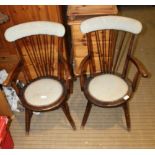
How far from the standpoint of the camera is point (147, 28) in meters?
3.43

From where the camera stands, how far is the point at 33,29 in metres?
1.98

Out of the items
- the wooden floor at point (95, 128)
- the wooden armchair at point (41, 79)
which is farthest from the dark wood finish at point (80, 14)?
the wooden floor at point (95, 128)

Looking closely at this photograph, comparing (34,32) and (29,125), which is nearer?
(34,32)

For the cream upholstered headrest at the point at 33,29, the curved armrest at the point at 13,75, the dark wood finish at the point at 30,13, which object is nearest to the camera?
the curved armrest at the point at 13,75

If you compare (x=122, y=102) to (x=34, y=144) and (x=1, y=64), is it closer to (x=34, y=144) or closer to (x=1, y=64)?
(x=34, y=144)

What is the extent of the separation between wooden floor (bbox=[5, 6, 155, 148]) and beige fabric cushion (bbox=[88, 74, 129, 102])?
0.44 meters

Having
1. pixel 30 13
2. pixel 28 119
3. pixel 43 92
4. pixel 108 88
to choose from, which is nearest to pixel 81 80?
pixel 108 88

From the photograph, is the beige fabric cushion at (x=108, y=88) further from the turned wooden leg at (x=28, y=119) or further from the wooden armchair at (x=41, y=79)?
the turned wooden leg at (x=28, y=119)

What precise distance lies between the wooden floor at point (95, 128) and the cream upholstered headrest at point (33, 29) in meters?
0.84

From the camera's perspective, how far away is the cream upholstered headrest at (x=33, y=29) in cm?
193

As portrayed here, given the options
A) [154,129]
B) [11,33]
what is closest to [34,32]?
[11,33]

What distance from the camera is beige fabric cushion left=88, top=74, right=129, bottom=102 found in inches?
75.8

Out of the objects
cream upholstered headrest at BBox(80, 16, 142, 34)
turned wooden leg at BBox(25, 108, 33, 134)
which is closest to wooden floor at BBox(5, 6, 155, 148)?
turned wooden leg at BBox(25, 108, 33, 134)

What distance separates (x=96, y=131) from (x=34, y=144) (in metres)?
0.58
